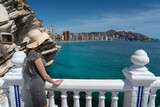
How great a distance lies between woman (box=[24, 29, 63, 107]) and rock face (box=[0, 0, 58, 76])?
34.7ft

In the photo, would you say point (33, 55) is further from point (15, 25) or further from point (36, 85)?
point (15, 25)

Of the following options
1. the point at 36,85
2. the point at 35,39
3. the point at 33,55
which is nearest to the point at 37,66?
the point at 33,55

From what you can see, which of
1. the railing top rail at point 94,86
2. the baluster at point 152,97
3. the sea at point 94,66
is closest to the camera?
the railing top rail at point 94,86

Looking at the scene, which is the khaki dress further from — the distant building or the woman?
the distant building

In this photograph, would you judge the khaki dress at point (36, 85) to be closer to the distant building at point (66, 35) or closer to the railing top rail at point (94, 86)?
the railing top rail at point (94, 86)

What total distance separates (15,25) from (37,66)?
14784 millimetres

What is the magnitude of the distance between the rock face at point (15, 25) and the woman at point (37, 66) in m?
10.6

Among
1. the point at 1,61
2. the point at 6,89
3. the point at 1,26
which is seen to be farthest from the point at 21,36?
the point at 6,89

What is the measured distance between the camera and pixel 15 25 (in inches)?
550

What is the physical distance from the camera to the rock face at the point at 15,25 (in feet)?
36.9

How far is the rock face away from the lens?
11.2 m

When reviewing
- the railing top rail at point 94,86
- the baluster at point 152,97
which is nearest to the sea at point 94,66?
the baluster at point 152,97

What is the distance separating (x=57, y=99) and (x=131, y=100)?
924cm

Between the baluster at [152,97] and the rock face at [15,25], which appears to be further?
the rock face at [15,25]
